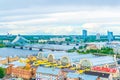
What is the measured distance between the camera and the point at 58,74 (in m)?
17.8

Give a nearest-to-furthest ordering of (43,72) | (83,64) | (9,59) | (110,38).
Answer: (43,72)
(83,64)
(9,59)
(110,38)

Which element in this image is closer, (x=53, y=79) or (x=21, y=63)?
(x=53, y=79)

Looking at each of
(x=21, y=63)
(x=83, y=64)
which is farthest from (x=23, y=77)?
(x=83, y=64)

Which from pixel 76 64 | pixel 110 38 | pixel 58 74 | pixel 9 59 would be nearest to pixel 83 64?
pixel 76 64

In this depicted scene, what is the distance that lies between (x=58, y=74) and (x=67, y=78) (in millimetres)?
710

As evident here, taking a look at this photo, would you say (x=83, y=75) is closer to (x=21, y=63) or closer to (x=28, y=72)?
(x=28, y=72)

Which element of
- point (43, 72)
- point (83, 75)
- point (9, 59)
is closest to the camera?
point (83, 75)

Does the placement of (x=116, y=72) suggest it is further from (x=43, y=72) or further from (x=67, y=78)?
(x=43, y=72)

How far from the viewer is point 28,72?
758 inches

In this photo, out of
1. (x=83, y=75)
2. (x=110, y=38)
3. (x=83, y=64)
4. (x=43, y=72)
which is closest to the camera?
(x=83, y=75)

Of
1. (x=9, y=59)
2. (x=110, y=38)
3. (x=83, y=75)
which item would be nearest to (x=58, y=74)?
(x=83, y=75)

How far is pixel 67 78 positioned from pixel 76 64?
5296 mm

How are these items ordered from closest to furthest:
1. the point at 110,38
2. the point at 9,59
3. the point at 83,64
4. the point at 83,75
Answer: the point at 83,75, the point at 83,64, the point at 9,59, the point at 110,38

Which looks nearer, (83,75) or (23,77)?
(83,75)
